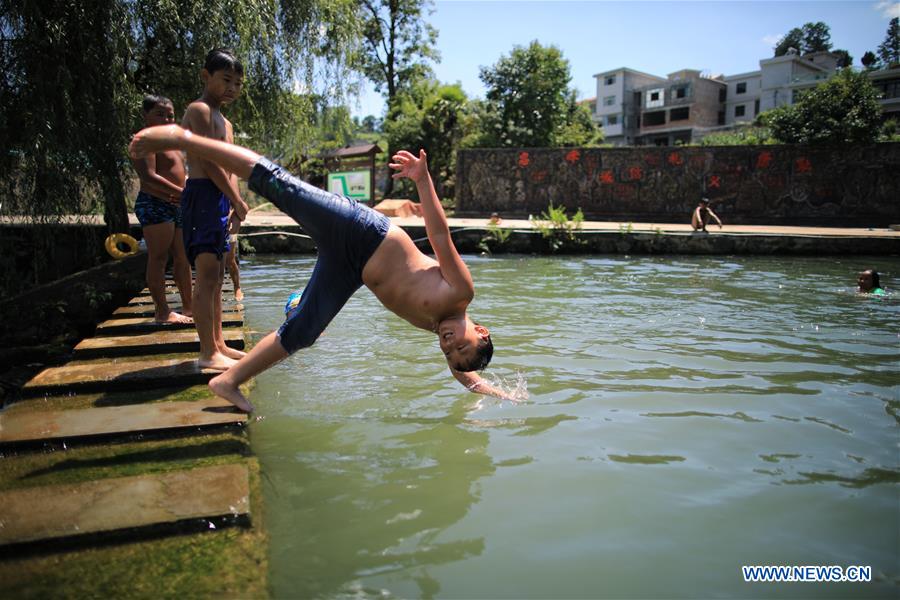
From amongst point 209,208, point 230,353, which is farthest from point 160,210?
point 230,353

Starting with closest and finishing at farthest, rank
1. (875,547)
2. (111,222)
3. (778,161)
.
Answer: (875,547)
(111,222)
(778,161)

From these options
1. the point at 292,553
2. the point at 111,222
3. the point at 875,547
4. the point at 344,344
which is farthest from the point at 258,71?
the point at 875,547

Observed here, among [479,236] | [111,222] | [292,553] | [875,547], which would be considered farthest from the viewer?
[479,236]

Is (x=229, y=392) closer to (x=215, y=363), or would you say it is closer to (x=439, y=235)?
(x=215, y=363)

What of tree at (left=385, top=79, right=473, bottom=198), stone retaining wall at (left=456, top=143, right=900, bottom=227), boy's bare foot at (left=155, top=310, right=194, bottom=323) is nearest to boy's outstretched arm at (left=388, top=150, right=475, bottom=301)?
boy's bare foot at (left=155, top=310, right=194, bottom=323)

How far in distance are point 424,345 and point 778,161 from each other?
803 inches

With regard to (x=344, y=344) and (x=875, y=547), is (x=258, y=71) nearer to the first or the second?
(x=344, y=344)

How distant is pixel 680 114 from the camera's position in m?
54.6

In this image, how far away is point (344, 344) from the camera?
568cm

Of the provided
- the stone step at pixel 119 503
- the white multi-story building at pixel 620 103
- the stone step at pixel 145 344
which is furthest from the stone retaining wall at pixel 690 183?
the white multi-story building at pixel 620 103

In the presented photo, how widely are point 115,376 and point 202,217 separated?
1.04 meters

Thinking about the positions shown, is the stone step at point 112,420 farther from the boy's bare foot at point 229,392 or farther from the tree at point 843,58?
the tree at point 843,58

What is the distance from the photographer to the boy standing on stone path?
2920 millimetres

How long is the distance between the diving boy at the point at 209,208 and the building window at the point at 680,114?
57698 mm
